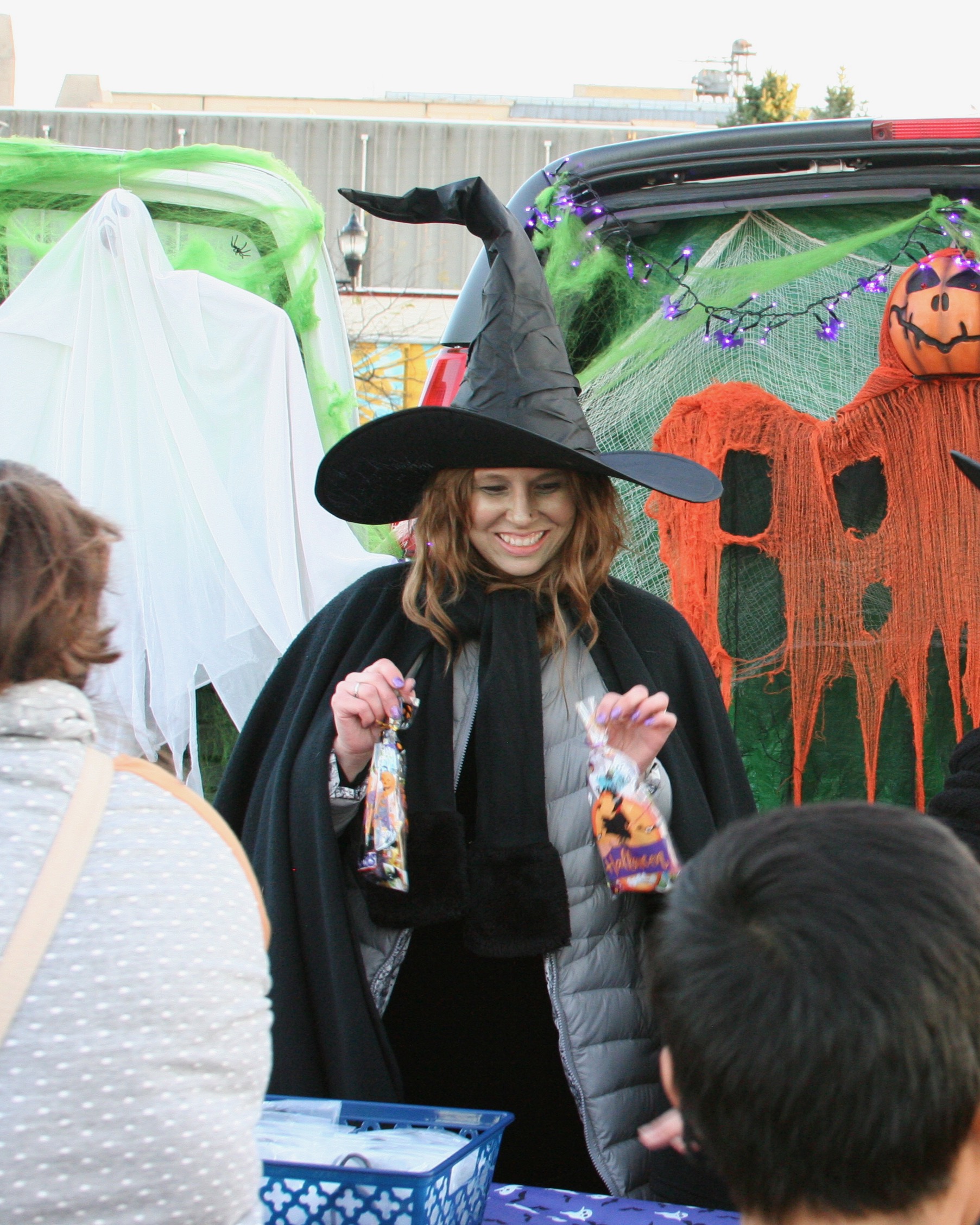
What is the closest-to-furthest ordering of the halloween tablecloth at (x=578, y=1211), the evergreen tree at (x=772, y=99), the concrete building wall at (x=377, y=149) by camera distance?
the halloween tablecloth at (x=578, y=1211), the concrete building wall at (x=377, y=149), the evergreen tree at (x=772, y=99)

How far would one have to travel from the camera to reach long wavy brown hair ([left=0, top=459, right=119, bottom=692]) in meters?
1.19

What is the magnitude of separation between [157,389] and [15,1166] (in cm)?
297

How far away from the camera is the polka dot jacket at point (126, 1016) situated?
1024 millimetres

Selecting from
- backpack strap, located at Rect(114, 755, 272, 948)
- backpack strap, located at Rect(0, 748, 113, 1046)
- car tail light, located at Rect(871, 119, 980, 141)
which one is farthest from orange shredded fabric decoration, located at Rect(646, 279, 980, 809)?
backpack strap, located at Rect(0, 748, 113, 1046)

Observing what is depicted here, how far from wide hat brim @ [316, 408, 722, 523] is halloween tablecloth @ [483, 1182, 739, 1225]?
4.12 ft

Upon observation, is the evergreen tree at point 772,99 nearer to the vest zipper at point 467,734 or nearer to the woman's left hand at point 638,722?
the vest zipper at point 467,734

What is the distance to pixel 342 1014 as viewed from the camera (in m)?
2.02

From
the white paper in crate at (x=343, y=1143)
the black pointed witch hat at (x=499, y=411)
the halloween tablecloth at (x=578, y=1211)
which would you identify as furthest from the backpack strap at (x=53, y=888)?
the black pointed witch hat at (x=499, y=411)

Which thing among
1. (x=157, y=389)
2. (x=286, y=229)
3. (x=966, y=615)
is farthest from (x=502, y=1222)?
(x=286, y=229)

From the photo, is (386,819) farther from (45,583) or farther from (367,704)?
(45,583)

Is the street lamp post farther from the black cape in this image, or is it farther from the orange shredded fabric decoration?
the black cape

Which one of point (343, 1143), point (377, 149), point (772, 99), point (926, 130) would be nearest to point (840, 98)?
point (772, 99)

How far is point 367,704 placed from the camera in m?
2.04

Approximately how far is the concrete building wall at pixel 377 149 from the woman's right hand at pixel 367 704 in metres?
16.0
